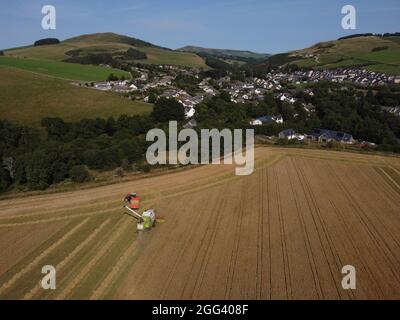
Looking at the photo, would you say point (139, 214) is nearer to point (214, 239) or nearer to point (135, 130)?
point (214, 239)

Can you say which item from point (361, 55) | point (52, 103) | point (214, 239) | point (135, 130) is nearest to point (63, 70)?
point (52, 103)

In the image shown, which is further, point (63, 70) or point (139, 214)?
point (63, 70)

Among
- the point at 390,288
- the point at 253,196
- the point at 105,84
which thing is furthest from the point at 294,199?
the point at 105,84

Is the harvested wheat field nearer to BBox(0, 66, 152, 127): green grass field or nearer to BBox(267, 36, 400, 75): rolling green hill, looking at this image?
BBox(0, 66, 152, 127): green grass field

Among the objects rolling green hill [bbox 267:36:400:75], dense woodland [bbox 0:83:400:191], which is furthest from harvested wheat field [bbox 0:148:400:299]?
rolling green hill [bbox 267:36:400:75]

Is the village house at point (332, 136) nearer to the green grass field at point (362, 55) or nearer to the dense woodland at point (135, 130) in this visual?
the dense woodland at point (135, 130)

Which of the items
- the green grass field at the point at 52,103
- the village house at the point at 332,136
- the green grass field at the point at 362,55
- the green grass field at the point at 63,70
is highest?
the green grass field at the point at 362,55

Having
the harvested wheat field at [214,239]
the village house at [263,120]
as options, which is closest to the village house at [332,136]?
the village house at [263,120]

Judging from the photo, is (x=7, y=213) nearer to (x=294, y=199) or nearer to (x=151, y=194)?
(x=151, y=194)
